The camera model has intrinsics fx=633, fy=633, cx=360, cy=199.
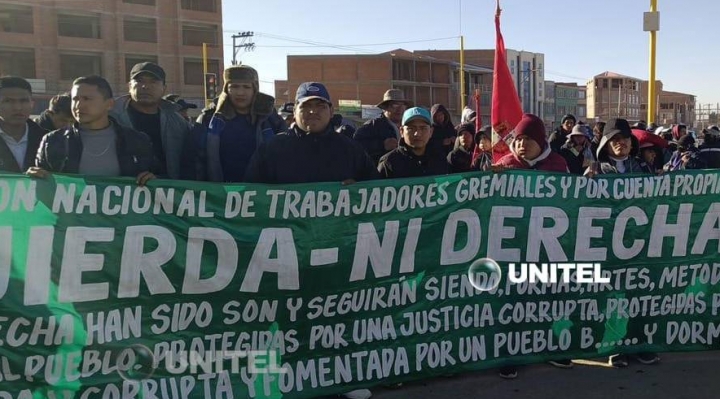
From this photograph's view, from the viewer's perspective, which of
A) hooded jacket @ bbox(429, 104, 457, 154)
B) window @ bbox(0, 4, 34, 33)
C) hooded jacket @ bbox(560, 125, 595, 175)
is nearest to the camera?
hooded jacket @ bbox(429, 104, 457, 154)

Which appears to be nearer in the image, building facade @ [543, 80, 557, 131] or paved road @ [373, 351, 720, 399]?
paved road @ [373, 351, 720, 399]

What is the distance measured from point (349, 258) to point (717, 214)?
8.89 ft

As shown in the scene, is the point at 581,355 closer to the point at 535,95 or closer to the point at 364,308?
the point at 364,308

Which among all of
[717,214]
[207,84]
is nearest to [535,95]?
[207,84]

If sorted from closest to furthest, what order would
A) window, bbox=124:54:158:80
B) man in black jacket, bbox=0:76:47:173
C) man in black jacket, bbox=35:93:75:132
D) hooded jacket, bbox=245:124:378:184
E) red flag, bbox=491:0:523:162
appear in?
hooded jacket, bbox=245:124:378:184
man in black jacket, bbox=0:76:47:173
red flag, bbox=491:0:523:162
man in black jacket, bbox=35:93:75:132
window, bbox=124:54:158:80

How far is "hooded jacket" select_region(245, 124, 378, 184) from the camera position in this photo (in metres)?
3.97

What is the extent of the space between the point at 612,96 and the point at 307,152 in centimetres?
11698

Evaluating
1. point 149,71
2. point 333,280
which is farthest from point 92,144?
point 333,280

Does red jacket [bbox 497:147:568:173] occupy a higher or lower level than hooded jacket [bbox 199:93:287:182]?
lower

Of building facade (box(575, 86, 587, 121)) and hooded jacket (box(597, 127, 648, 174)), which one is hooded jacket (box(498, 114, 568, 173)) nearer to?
hooded jacket (box(597, 127, 648, 174))

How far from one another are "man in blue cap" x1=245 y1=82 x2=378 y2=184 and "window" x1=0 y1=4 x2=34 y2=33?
4631cm

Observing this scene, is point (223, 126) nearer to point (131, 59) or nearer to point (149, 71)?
point (149, 71)

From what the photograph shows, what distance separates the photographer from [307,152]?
4.03 meters

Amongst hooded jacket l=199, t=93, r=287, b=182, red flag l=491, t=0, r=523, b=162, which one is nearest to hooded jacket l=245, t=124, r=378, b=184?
hooded jacket l=199, t=93, r=287, b=182
